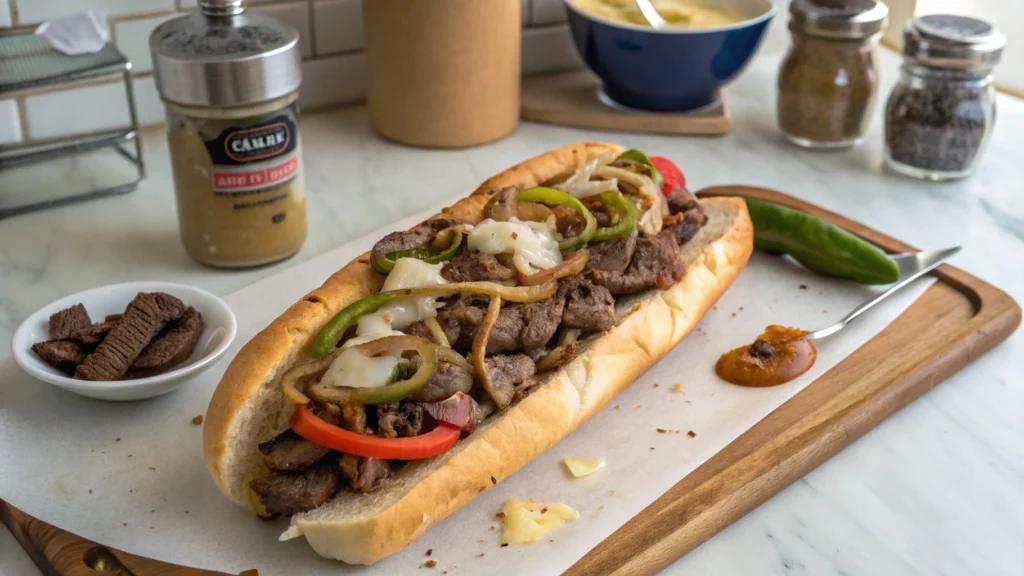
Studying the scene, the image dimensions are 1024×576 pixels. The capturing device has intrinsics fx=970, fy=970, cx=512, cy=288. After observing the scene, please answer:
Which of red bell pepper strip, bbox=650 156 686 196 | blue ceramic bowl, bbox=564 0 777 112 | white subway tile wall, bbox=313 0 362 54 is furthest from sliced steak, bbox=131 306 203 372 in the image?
blue ceramic bowl, bbox=564 0 777 112

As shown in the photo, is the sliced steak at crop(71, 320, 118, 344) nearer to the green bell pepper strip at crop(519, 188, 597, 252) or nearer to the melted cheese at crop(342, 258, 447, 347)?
the melted cheese at crop(342, 258, 447, 347)

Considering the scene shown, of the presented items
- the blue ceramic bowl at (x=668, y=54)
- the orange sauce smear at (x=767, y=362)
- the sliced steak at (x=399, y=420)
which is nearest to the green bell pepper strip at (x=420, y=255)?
the sliced steak at (x=399, y=420)

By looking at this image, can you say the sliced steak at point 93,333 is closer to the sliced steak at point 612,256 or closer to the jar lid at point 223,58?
the jar lid at point 223,58

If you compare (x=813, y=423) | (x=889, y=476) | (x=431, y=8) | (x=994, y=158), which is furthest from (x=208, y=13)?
(x=994, y=158)

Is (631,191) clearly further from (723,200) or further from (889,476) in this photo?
(889,476)

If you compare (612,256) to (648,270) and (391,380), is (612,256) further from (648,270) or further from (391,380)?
(391,380)

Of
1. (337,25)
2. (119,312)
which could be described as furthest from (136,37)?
(119,312)
